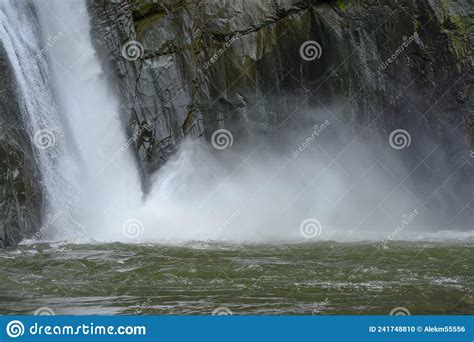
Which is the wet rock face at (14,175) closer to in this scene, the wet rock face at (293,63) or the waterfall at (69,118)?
the waterfall at (69,118)

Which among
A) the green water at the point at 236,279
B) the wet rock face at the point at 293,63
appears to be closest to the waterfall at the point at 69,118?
the wet rock face at the point at 293,63

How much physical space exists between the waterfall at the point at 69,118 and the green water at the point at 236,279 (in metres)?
2.45

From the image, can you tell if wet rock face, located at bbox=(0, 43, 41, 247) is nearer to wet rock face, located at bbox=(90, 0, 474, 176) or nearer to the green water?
the green water

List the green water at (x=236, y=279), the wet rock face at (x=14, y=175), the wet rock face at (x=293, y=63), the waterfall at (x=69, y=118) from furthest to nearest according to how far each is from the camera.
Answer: the wet rock face at (x=293, y=63)
the waterfall at (x=69, y=118)
the wet rock face at (x=14, y=175)
the green water at (x=236, y=279)

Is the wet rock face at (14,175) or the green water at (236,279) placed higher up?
the wet rock face at (14,175)

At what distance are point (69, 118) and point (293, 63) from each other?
5.34 m

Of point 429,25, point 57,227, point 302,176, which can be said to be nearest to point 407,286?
point 57,227

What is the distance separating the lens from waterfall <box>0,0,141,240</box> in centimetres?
1440

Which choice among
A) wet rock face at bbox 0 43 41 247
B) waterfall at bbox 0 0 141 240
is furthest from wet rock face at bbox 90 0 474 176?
wet rock face at bbox 0 43 41 247

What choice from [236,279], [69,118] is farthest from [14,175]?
[236,279]

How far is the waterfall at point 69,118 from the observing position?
14.4 m

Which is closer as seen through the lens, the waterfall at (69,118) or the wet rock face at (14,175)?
the wet rock face at (14,175)

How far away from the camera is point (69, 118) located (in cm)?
1555

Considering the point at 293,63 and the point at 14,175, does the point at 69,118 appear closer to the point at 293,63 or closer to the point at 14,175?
the point at 14,175
